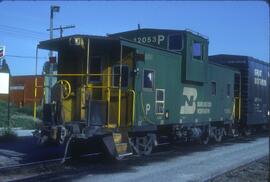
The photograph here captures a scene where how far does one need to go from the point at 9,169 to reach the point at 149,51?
17.1 ft

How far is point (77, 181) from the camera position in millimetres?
10328

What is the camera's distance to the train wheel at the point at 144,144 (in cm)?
1392

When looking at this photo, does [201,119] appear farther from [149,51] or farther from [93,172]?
[93,172]

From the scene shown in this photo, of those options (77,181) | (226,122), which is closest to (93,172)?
(77,181)

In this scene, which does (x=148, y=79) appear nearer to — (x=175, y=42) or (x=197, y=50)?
(x=175, y=42)

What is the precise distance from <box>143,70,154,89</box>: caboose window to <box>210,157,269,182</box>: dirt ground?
11.7 feet

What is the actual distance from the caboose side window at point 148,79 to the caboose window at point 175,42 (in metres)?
2.46

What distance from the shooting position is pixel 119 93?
479 inches

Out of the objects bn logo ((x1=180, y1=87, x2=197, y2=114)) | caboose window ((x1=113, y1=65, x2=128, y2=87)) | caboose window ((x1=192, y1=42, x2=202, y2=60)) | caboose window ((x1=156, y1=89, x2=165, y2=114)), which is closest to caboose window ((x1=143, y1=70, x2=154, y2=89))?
caboose window ((x1=156, y1=89, x2=165, y2=114))

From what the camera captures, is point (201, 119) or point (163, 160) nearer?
point (163, 160)

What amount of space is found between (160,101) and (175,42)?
2.65 m

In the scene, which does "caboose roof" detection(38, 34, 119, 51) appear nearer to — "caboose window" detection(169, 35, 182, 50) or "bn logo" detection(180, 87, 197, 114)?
"caboose window" detection(169, 35, 182, 50)

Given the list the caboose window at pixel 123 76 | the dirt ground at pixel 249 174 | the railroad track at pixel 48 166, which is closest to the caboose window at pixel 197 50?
the railroad track at pixel 48 166

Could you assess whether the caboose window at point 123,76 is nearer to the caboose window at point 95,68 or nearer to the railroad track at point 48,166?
the caboose window at point 95,68
